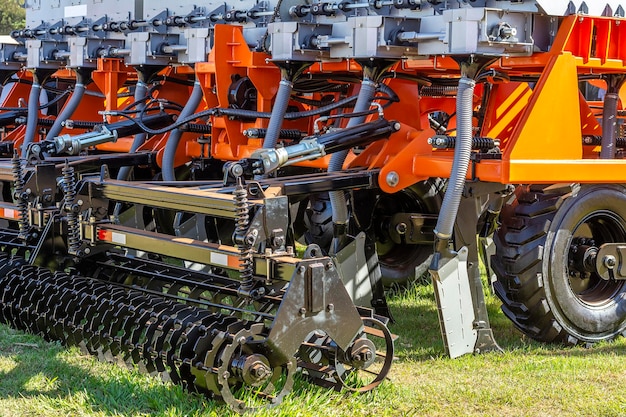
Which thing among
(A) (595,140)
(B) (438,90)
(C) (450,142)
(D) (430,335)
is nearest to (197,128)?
(B) (438,90)

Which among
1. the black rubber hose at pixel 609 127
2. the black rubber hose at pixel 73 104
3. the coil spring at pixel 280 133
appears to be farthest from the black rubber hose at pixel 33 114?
the black rubber hose at pixel 609 127

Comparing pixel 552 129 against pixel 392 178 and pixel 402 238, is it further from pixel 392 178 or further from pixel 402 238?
pixel 402 238

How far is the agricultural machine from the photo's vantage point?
4.57 m

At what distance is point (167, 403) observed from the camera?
4398 millimetres

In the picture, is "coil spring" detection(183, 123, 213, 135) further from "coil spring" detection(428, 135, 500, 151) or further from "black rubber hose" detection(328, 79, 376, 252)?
"coil spring" detection(428, 135, 500, 151)

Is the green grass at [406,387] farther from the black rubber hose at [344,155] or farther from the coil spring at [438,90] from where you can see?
the coil spring at [438,90]

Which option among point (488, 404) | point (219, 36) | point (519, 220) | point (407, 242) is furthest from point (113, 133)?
point (488, 404)

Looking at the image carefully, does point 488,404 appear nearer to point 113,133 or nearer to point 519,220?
point 519,220

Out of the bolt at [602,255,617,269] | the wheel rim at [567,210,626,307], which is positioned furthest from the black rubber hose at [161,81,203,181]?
the bolt at [602,255,617,269]

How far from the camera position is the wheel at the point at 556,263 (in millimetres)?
5457

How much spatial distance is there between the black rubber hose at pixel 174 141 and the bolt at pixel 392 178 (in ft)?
7.19

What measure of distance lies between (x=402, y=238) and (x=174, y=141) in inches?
71.4

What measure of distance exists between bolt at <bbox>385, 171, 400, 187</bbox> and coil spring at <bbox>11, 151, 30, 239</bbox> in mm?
2080

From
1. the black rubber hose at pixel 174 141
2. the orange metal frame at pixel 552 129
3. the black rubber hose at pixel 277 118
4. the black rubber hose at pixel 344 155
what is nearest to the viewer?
the orange metal frame at pixel 552 129
